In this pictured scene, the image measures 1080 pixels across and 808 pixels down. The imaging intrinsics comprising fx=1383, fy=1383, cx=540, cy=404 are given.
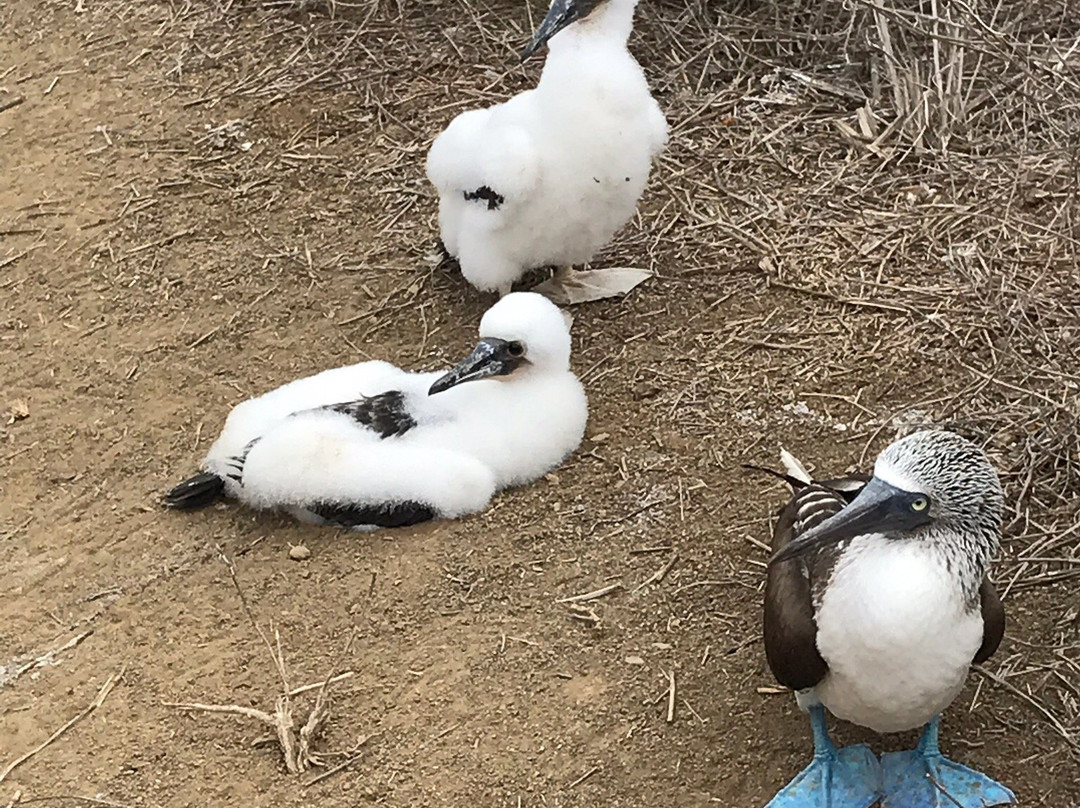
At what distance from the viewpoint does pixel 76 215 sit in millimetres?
6020

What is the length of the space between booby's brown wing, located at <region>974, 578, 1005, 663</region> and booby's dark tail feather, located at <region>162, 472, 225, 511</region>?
7.85ft

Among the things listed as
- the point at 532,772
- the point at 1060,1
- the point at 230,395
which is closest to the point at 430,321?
the point at 230,395

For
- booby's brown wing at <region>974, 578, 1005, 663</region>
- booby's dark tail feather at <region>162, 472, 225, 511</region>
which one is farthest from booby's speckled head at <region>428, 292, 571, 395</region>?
booby's brown wing at <region>974, 578, 1005, 663</region>

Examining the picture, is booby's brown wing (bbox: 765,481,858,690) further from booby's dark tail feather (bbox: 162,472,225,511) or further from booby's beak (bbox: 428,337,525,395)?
booby's dark tail feather (bbox: 162,472,225,511)

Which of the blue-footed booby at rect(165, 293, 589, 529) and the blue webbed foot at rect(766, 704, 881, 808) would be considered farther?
the blue-footed booby at rect(165, 293, 589, 529)

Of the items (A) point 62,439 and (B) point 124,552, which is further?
(A) point 62,439

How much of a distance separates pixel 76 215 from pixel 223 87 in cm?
112

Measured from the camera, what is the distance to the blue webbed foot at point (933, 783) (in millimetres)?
3340

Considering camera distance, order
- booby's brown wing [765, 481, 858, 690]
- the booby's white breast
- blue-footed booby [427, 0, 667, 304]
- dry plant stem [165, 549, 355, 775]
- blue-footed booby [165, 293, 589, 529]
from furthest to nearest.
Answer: blue-footed booby [427, 0, 667, 304] → blue-footed booby [165, 293, 589, 529] → dry plant stem [165, 549, 355, 775] → booby's brown wing [765, 481, 858, 690] → the booby's white breast

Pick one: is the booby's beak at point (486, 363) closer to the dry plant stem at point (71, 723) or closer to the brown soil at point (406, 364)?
the brown soil at point (406, 364)

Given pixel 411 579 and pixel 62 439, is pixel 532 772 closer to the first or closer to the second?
pixel 411 579

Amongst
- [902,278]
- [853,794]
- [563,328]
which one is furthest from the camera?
[902,278]

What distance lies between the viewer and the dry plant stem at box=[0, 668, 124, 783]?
11.9 ft

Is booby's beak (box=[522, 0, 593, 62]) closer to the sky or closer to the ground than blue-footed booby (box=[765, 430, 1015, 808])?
closer to the sky
